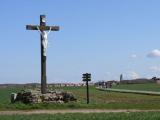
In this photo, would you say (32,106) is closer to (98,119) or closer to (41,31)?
(41,31)

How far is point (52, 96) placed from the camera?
1243 inches

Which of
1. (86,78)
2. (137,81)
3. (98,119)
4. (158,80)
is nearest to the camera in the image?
(98,119)

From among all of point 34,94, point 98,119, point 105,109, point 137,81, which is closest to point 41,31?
point 34,94

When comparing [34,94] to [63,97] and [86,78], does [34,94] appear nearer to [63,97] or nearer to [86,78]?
[63,97]

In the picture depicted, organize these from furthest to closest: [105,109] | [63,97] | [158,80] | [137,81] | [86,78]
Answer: [137,81] → [158,80] → [86,78] → [63,97] → [105,109]

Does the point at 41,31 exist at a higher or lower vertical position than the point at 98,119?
higher

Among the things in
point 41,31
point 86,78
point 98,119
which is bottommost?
point 98,119

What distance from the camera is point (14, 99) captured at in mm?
33625

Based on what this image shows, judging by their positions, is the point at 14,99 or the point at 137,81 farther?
the point at 137,81

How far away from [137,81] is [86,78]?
13994cm

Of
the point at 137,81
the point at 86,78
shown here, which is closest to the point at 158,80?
the point at 137,81

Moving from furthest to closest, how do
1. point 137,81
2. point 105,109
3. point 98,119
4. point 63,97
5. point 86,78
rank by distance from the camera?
point 137,81
point 86,78
point 63,97
point 105,109
point 98,119

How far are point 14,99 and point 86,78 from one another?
5.05 metres

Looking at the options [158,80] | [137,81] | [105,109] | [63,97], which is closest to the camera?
[105,109]
